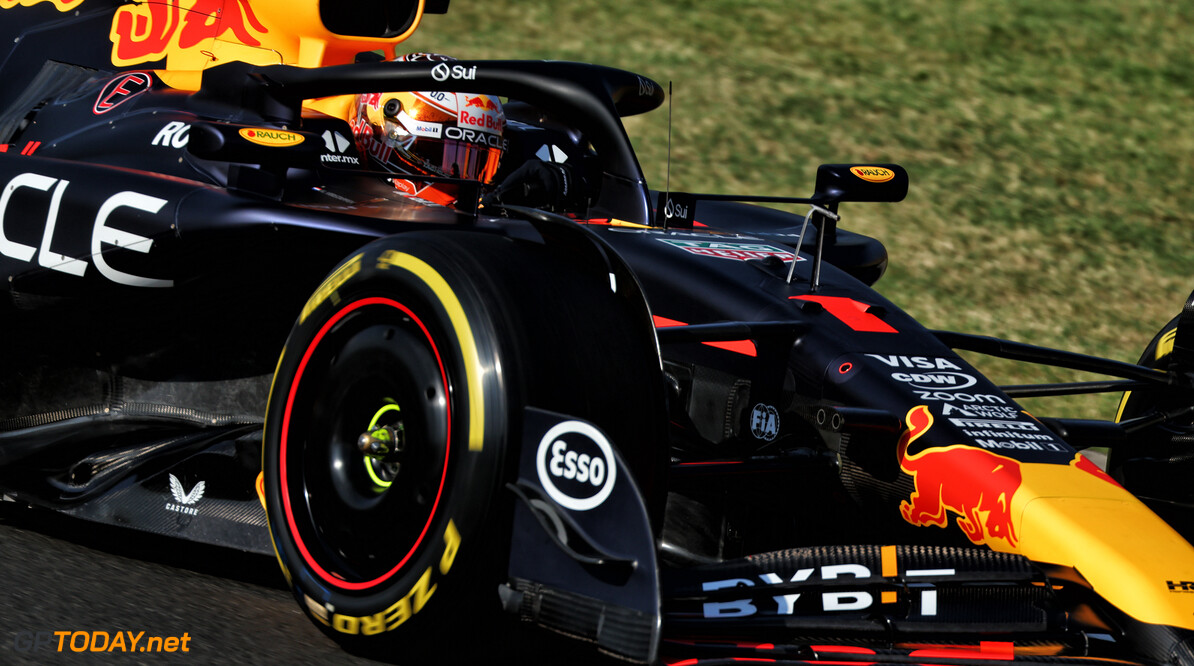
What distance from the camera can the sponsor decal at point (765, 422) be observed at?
3195 mm

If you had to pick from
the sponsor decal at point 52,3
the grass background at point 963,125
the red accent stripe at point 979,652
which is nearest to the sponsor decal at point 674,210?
the red accent stripe at point 979,652

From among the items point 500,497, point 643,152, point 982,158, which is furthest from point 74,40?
point 982,158

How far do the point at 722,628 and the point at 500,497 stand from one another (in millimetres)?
499

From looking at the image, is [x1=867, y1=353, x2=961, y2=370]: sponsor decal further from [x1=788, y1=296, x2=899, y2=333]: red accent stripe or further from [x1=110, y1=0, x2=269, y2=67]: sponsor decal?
[x1=110, y1=0, x2=269, y2=67]: sponsor decal

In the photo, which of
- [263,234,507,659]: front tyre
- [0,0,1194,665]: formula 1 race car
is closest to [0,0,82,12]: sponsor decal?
[0,0,1194,665]: formula 1 race car

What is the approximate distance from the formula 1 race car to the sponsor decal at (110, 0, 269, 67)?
1.2 inches

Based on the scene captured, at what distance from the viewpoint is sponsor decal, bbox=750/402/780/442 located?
3.20 meters

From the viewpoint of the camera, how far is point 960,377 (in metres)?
3.15

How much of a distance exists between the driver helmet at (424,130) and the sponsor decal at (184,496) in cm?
141

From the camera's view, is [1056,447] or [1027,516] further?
[1056,447]

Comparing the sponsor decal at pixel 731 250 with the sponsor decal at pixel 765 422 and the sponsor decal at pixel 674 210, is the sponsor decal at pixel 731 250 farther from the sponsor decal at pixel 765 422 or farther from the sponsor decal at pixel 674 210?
the sponsor decal at pixel 765 422

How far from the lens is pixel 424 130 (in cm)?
428

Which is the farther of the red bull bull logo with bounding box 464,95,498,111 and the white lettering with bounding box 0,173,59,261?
the red bull bull logo with bounding box 464,95,498,111

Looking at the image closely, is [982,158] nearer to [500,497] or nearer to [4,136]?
[4,136]
